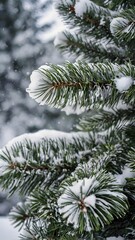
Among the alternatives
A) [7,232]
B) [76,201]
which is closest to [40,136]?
[76,201]

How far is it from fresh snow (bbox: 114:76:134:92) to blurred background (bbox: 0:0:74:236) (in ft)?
24.7

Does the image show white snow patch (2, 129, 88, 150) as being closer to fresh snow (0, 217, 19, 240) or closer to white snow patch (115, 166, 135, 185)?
white snow patch (115, 166, 135, 185)

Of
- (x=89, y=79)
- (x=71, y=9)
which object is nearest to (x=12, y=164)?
(x=89, y=79)

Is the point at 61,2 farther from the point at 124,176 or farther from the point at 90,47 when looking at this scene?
the point at 124,176

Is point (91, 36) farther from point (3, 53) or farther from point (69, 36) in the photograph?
point (3, 53)

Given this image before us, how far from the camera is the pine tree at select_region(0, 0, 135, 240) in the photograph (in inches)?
34.2

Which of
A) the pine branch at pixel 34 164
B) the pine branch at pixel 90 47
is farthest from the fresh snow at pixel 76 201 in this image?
the pine branch at pixel 90 47

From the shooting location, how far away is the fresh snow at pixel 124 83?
1020 millimetres

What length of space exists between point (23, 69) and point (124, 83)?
26.3ft

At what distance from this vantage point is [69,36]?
5.79 ft

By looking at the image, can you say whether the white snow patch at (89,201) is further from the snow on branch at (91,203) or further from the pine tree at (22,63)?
the pine tree at (22,63)

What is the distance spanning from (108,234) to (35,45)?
26.2 ft

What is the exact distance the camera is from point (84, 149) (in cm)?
151

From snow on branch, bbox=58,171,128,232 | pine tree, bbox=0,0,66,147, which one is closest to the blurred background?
pine tree, bbox=0,0,66,147
